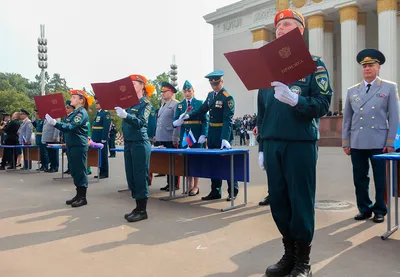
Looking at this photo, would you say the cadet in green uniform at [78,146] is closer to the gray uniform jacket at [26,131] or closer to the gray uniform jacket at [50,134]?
the gray uniform jacket at [50,134]

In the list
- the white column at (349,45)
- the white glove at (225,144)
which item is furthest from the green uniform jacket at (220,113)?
the white column at (349,45)

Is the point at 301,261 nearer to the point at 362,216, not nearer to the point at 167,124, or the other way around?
the point at 362,216

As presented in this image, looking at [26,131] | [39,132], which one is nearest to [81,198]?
[39,132]

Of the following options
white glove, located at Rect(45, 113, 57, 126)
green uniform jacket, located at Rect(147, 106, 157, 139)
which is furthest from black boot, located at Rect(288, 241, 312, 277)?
green uniform jacket, located at Rect(147, 106, 157, 139)

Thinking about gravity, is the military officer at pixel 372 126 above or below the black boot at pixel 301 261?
above

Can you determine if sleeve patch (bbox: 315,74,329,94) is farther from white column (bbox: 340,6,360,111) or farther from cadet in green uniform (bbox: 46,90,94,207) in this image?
white column (bbox: 340,6,360,111)

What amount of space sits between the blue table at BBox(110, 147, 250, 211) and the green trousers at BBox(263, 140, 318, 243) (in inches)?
88.1

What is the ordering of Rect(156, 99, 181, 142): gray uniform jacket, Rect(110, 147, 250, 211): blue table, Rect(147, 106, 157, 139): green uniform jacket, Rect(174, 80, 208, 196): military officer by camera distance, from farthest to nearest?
Rect(147, 106, 157, 139): green uniform jacket, Rect(156, 99, 181, 142): gray uniform jacket, Rect(174, 80, 208, 196): military officer, Rect(110, 147, 250, 211): blue table

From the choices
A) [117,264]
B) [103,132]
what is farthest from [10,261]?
[103,132]

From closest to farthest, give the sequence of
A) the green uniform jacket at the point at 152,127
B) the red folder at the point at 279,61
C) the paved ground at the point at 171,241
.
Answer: the red folder at the point at 279,61 → the paved ground at the point at 171,241 → the green uniform jacket at the point at 152,127

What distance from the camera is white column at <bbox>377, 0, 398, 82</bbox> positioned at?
24.5 m

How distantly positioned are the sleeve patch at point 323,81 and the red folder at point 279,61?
0.27m

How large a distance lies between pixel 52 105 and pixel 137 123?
2137mm

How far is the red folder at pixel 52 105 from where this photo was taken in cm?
600
